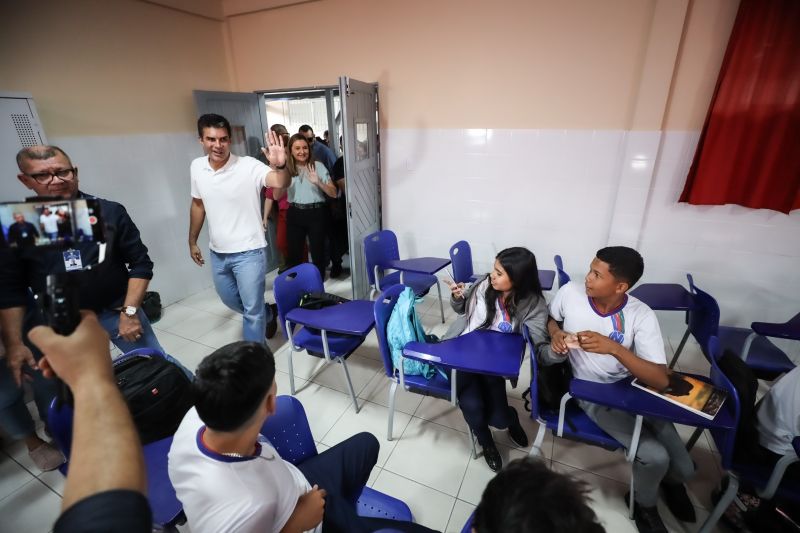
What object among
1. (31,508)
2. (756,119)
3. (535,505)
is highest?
(756,119)

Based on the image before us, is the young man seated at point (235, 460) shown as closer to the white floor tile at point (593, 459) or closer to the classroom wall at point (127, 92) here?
the white floor tile at point (593, 459)

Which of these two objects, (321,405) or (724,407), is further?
(321,405)

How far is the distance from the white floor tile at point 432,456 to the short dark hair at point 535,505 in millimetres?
1312

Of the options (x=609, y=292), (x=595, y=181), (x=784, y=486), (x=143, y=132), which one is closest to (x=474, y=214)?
(x=595, y=181)

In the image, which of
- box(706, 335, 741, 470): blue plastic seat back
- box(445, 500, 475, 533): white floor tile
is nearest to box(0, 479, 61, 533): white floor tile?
box(445, 500, 475, 533): white floor tile

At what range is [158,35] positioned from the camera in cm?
344

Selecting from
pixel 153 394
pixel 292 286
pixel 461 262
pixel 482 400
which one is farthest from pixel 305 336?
pixel 461 262

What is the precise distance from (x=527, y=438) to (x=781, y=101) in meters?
2.84

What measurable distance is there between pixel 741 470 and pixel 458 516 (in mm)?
1182

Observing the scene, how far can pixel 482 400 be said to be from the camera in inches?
71.8

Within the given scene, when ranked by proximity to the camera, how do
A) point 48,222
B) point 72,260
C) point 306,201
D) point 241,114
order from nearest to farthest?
point 48,222
point 72,260
point 306,201
point 241,114

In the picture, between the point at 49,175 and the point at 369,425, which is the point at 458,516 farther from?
the point at 49,175

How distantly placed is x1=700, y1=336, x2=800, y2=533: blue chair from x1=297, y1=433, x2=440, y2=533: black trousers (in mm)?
1209

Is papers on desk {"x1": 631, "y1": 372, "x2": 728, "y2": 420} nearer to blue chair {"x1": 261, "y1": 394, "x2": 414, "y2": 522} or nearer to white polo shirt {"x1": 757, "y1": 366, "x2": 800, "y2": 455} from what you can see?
white polo shirt {"x1": 757, "y1": 366, "x2": 800, "y2": 455}
